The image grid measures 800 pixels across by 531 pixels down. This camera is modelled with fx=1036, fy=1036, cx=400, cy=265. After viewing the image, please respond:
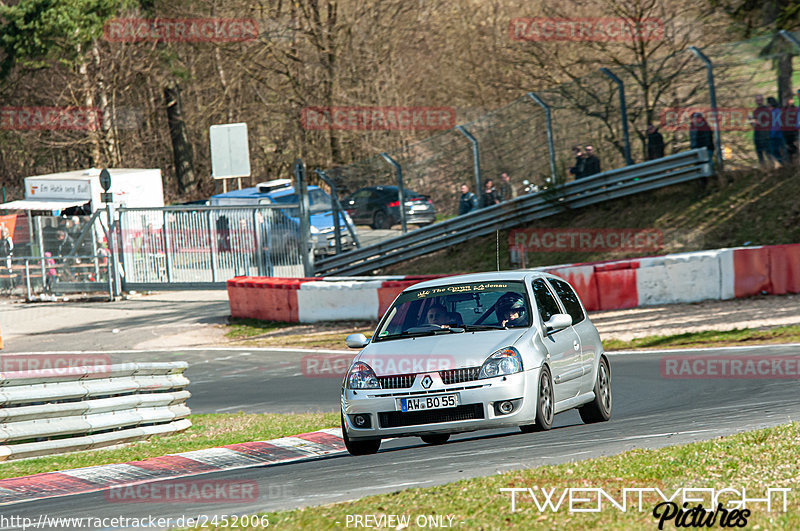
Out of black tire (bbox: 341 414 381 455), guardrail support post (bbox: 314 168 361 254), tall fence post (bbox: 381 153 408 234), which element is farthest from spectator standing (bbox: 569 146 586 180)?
black tire (bbox: 341 414 381 455)

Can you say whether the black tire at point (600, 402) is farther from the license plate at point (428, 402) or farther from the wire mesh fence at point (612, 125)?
the wire mesh fence at point (612, 125)

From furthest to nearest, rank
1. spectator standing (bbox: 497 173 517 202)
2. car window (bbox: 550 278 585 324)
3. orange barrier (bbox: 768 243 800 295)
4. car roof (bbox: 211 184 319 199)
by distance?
car roof (bbox: 211 184 319 199) → spectator standing (bbox: 497 173 517 202) → orange barrier (bbox: 768 243 800 295) → car window (bbox: 550 278 585 324)

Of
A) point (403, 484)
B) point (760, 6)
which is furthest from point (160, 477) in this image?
point (760, 6)

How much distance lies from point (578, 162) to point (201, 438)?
15.2m

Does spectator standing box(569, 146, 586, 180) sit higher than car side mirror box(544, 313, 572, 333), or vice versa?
spectator standing box(569, 146, 586, 180)

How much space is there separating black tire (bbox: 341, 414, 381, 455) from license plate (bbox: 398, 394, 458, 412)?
0.61 meters

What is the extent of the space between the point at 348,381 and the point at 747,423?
11.0ft

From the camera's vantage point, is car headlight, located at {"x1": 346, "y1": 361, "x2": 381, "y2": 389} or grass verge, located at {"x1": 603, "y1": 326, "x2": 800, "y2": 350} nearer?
car headlight, located at {"x1": 346, "y1": 361, "x2": 381, "y2": 389}

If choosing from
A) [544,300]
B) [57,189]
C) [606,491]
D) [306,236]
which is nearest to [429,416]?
[544,300]

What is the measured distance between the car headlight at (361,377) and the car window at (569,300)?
2.33 meters

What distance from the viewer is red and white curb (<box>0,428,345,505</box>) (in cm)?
834

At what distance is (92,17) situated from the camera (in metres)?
42.7

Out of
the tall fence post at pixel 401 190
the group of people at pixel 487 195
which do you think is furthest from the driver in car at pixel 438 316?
the group of people at pixel 487 195

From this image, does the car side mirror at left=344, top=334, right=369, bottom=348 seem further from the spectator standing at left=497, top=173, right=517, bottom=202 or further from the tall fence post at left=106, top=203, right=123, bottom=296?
the tall fence post at left=106, top=203, right=123, bottom=296
